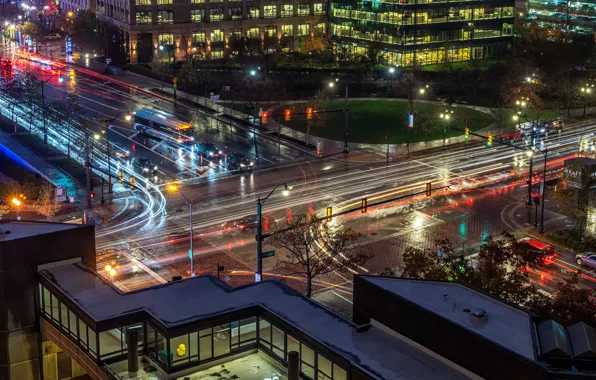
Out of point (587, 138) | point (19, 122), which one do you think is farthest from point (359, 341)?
point (19, 122)

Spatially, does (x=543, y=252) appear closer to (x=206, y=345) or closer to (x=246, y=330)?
(x=246, y=330)

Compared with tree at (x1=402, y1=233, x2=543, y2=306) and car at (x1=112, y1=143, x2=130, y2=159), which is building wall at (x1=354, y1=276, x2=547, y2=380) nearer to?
tree at (x1=402, y1=233, x2=543, y2=306)

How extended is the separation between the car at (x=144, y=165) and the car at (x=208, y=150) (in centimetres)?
583

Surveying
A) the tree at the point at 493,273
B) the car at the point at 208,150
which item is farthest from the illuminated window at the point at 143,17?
the tree at the point at 493,273

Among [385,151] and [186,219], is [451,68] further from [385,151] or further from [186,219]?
[186,219]

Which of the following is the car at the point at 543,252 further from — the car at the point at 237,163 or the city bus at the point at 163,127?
the city bus at the point at 163,127

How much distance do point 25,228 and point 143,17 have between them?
108 meters

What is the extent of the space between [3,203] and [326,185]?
2807 cm

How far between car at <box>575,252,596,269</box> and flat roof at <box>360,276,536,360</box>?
28.5 metres

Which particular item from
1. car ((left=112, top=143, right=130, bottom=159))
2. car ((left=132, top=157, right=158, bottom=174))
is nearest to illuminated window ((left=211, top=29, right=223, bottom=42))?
car ((left=112, top=143, right=130, bottom=159))

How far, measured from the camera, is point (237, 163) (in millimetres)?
91125

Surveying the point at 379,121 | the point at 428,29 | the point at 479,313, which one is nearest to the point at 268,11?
the point at 428,29

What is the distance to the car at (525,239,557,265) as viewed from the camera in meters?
58.6

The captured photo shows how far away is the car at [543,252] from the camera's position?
2307 inches
